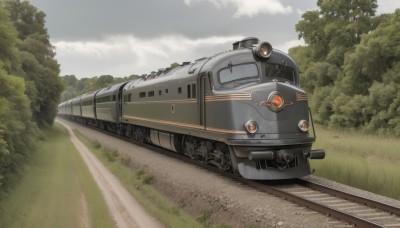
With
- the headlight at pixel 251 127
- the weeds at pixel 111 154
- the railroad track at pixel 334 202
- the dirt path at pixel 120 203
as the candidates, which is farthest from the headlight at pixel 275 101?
the weeds at pixel 111 154

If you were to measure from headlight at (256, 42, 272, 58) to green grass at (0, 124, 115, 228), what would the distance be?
6.07 meters

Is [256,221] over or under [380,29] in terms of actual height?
under

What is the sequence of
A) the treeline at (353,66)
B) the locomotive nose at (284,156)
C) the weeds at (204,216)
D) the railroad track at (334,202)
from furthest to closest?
1. the treeline at (353,66)
2. the locomotive nose at (284,156)
3. the weeds at (204,216)
4. the railroad track at (334,202)

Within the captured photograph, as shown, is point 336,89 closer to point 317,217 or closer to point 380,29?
point 380,29

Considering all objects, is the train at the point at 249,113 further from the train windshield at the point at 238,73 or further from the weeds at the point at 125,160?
the weeds at the point at 125,160

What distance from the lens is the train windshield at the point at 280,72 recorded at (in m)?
12.3

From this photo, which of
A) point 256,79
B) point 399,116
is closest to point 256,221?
point 256,79

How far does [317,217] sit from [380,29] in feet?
94.2

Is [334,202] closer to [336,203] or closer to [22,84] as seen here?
[336,203]

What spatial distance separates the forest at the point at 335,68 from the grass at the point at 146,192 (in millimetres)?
4141

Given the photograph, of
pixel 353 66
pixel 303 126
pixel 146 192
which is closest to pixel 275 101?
pixel 303 126

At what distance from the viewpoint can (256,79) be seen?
39.4 feet

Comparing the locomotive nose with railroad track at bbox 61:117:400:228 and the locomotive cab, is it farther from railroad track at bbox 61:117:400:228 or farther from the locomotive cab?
railroad track at bbox 61:117:400:228

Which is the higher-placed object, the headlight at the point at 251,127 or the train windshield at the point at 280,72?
the train windshield at the point at 280,72
